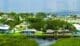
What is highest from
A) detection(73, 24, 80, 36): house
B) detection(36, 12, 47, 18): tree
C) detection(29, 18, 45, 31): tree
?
detection(36, 12, 47, 18): tree

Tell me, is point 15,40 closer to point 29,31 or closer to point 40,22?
point 29,31

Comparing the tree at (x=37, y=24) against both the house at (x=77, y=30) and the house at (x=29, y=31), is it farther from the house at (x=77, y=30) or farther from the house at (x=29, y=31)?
the house at (x=77, y=30)

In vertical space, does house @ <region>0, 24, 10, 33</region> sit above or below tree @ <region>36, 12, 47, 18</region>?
below

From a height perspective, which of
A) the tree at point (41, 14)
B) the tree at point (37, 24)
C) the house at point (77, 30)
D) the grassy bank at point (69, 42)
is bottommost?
the grassy bank at point (69, 42)

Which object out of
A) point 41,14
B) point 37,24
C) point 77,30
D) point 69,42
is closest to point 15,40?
point 37,24

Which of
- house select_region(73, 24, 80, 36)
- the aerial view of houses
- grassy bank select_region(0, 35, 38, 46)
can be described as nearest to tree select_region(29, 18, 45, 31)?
the aerial view of houses

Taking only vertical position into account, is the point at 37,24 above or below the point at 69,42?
above

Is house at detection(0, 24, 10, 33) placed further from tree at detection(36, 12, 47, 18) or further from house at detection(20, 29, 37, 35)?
tree at detection(36, 12, 47, 18)

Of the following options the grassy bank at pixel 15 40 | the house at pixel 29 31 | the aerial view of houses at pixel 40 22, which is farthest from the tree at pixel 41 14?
the grassy bank at pixel 15 40

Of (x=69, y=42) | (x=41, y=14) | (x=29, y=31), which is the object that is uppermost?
(x=41, y=14)

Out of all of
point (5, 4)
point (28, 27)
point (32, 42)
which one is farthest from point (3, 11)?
point (32, 42)
